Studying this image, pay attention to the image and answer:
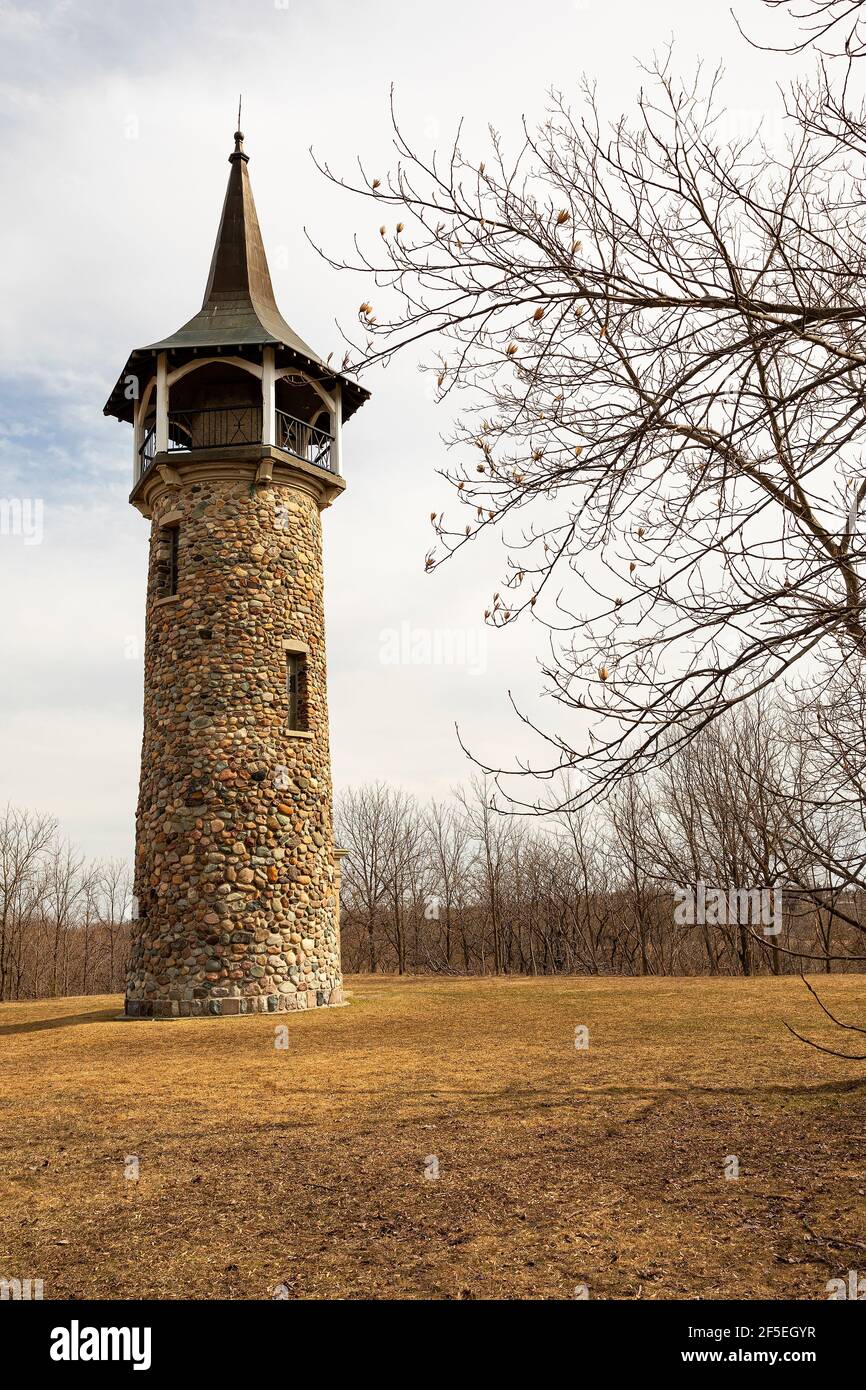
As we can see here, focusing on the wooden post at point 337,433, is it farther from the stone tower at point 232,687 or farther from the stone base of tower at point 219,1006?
the stone base of tower at point 219,1006

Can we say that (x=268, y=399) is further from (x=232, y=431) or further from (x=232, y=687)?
(x=232, y=687)

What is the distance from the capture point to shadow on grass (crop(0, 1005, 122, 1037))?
1462 centimetres

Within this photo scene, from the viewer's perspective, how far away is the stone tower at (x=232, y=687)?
14.9m

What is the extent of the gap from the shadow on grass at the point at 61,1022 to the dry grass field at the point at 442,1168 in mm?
3497

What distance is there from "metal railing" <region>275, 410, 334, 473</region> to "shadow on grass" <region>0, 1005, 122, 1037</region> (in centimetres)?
1027

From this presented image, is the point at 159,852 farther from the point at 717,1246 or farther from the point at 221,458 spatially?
the point at 717,1246

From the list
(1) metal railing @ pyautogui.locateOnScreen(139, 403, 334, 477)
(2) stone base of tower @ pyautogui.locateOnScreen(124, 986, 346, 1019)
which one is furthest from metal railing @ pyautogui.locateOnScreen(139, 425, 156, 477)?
(2) stone base of tower @ pyautogui.locateOnScreen(124, 986, 346, 1019)

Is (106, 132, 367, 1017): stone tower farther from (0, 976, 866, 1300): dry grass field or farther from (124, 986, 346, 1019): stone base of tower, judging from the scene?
(0, 976, 866, 1300): dry grass field

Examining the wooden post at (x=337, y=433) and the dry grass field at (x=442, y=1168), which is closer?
the dry grass field at (x=442, y=1168)

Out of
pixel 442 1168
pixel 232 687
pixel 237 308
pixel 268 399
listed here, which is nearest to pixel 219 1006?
pixel 232 687

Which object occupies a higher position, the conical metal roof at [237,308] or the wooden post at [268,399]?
the conical metal roof at [237,308]

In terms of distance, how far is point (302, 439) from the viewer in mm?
18203

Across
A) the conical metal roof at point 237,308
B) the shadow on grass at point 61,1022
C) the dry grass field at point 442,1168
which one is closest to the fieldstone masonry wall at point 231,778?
the shadow on grass at point 61,1022

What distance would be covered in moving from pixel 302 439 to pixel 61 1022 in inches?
446
